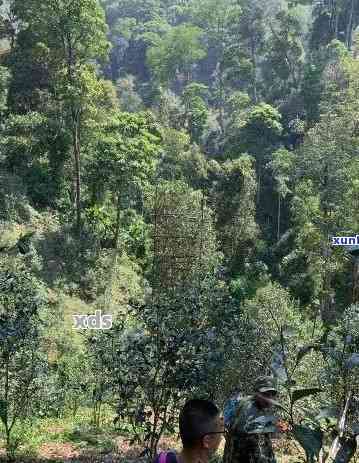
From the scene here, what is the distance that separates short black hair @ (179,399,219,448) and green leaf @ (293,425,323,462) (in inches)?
20.2

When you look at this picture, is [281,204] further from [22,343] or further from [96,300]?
[22,343]

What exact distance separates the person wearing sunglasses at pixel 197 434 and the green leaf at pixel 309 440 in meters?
0.51

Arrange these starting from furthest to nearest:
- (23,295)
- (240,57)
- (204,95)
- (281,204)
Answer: (204,95) → (240,57) → (281,204) → (23,295)

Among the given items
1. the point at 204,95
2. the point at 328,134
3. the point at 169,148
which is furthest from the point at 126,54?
the point at 328,134

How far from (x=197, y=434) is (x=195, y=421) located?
4 cm

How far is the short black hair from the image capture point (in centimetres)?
185

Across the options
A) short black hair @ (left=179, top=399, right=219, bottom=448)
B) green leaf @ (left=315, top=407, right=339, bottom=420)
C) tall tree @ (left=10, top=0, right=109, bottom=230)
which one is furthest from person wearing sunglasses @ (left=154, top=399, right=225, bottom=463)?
tall tree @ (left=10, top=0, right=109, bottom=230)

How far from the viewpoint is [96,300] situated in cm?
1769

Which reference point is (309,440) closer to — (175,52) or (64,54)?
(64,54)

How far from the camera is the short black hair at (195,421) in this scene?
1.85 m

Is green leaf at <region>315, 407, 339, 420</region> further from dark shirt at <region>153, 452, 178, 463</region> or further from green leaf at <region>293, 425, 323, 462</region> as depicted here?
dark shirt at <region>153, 452, 178, 463</region>

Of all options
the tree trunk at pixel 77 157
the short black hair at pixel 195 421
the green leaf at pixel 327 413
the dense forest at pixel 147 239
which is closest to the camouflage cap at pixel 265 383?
the short black hair at pixel 195 421

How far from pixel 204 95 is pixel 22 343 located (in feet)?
118

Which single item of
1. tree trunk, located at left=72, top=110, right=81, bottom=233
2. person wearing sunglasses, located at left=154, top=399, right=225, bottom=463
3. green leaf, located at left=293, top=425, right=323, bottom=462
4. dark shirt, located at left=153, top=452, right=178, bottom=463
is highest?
tree trunk, located at left=72, top=110, right=81, bottom=233
